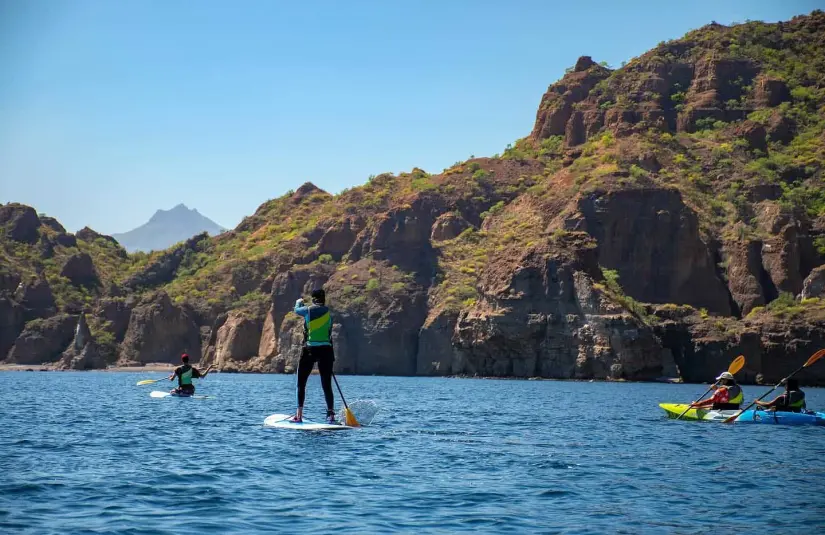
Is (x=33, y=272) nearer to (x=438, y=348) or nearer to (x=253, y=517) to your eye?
(x=438, y=348)

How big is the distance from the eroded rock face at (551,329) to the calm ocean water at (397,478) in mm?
74380

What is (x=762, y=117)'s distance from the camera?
6378 inches

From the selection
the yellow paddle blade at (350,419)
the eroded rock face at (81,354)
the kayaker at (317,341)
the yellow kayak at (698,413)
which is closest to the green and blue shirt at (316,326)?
the kayaker at (317,341)

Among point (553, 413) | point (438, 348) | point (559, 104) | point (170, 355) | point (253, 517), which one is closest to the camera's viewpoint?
point (253, 517)

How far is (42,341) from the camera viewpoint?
144 metres

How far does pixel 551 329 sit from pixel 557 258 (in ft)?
24.9

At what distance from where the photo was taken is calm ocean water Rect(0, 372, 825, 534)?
51.5 feet

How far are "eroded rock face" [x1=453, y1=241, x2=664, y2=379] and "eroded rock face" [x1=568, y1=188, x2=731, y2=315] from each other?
1675cm

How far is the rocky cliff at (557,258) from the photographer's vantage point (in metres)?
112

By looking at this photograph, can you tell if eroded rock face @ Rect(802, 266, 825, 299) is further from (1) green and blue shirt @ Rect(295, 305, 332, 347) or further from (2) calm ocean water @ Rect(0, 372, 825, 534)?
(1) green and blue shirt @ Rect(295, 305, 332, 347)

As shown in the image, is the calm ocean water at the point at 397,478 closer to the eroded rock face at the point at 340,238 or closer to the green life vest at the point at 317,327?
the green life vest at the point at 317,327

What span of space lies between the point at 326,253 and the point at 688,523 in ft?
480

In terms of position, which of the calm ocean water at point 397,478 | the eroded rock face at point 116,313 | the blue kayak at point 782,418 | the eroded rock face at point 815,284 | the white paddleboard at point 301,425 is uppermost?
the eroded rock face at point 815,284

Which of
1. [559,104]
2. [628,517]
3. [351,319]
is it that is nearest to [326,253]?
[351,319]
